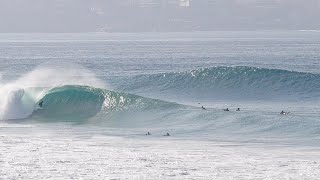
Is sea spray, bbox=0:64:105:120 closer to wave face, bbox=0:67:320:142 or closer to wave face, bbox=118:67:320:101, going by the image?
wave face, bbox=0:67:320:142

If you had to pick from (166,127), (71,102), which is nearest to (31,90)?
(71,102)

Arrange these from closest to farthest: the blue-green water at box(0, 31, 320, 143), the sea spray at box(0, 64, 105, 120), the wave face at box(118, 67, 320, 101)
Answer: the blue-green water at box(0, 31, 320, 143) < the sea spray at box(0, 64, 105, 120) < the wave face at box(118, 67, 320, 101)

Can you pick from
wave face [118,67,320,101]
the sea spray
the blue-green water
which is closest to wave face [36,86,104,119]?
the blue-green water

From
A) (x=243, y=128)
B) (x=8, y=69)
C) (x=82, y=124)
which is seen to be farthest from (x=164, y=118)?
(x=8, y=69)

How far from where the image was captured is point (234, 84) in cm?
5994

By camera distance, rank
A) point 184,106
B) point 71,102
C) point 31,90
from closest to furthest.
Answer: point 184,106, point 71,102, point 31,90

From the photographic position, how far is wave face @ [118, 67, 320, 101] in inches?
2200

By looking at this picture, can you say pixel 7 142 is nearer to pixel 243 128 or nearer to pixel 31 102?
pixel 243 128

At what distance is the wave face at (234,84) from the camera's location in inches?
2200

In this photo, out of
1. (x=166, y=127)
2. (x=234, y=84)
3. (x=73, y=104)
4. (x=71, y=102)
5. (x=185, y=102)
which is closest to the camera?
(x=166, y=127)

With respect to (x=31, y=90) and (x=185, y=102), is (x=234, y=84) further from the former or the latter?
(x=31, y=90)

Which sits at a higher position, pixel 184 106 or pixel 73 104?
pixel 73 104

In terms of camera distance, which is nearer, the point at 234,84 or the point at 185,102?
the point at 185,102

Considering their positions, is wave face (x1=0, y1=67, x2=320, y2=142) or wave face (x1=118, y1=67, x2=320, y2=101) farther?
wave face (x1=118, y1=67, x2=320, y2=101)
